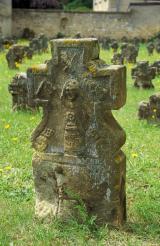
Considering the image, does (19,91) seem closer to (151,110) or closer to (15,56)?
(151,110)

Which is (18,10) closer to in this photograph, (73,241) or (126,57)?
(126,57)

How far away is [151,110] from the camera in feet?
29.2

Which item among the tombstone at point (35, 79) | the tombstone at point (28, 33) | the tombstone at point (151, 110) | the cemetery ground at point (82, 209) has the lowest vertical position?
the cemetery ground at point (82, 209)

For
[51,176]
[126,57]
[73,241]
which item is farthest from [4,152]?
[126,57]

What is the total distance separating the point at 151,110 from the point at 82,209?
485 centimetres

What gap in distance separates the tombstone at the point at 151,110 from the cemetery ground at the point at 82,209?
0.15 m

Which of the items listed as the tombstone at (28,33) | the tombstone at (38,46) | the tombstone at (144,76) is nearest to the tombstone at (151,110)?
the tombstone at (144,76)

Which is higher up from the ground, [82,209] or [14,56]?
[14,56]

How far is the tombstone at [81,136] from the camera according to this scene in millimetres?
4219

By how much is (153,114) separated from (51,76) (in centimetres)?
469

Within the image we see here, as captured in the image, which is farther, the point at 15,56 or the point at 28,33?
the point at 28,33

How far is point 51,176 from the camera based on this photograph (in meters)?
4.52

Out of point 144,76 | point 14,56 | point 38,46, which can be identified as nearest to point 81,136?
point 144,76

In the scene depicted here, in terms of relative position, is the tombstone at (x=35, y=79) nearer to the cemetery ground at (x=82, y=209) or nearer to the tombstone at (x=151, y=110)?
the cemetery ground at (x=82, y=209)
